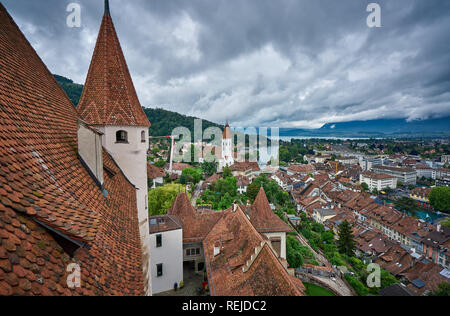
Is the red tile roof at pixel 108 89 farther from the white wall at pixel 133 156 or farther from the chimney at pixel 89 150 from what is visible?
the chimney at pixel 89 150

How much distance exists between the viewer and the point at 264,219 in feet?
62.0

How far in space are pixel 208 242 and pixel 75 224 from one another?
49.1ft

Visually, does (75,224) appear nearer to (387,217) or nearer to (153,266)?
(153,266)

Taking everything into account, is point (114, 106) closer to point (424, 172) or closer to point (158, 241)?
point (158, 241)

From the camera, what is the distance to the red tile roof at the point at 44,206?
7.17 ft

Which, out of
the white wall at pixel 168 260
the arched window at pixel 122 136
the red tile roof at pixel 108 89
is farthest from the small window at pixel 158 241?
the red tile roof at pixel 108 89

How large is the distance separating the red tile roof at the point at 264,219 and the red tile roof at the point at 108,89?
513 inches

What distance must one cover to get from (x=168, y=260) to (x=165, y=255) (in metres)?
0.44

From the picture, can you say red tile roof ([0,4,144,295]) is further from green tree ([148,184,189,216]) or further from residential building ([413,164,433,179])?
residential building ([413,164,433,179])

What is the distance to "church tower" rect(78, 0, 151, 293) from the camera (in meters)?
9.07

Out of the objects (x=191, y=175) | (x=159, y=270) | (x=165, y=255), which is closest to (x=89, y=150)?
(x=165, y=255)

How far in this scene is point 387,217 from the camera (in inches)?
1960

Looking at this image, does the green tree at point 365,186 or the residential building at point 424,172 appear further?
the residential building at point 424,172
